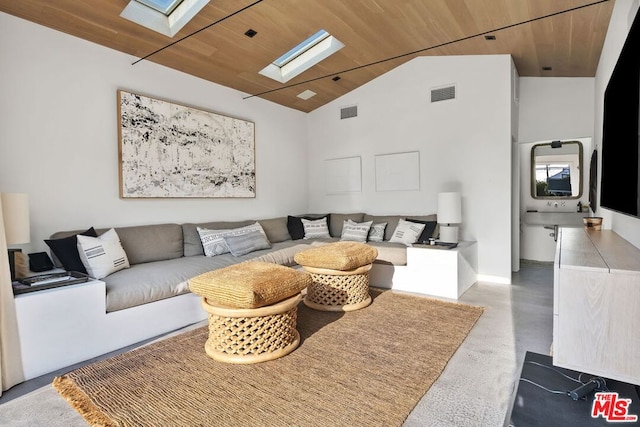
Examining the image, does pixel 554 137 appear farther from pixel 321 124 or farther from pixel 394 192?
pixel 321 124

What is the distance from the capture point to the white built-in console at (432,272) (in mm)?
3676

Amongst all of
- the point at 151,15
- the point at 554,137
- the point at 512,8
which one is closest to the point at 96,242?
the point at 151,15

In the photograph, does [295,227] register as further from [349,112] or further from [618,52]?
[618,52]

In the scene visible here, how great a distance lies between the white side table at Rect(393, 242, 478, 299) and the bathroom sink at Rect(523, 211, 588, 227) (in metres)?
2.11

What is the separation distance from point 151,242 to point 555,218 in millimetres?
5605

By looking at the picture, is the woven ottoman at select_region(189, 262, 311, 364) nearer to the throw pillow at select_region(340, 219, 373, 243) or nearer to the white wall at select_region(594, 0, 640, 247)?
the white wall at select_region(594, 0, 640, 247)

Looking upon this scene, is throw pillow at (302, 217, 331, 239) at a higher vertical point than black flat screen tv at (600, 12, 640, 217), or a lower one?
lower

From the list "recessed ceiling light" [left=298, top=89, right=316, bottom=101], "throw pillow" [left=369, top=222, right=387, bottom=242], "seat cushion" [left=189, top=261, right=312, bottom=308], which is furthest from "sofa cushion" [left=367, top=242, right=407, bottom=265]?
"recessed ceiling light" [left=298, top=89, right=316, bottom=101]

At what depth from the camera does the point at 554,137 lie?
4.97 metres

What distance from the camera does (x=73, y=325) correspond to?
2.29 metres

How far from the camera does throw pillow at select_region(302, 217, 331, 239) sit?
506cm

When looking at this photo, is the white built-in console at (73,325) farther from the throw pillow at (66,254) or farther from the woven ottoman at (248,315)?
the woven ottoman at (248,315)

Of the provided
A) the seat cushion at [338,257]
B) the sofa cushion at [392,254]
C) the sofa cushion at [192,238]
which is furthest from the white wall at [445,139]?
the sofa cushion at [192,238]

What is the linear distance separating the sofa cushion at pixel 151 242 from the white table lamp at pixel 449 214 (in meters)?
3.03
